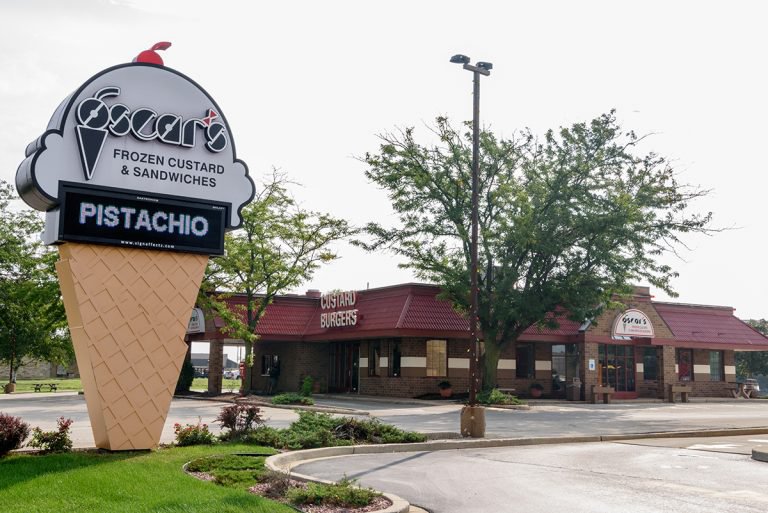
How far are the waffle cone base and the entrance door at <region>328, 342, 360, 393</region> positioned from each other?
2743 centimetres

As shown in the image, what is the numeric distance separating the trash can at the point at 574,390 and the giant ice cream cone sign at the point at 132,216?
96.7 ft

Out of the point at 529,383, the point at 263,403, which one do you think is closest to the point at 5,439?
the point at 263,403

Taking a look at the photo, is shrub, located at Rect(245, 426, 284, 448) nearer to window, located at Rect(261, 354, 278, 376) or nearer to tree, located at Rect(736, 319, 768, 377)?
window, located at Rect(261, 354, 278, 376)

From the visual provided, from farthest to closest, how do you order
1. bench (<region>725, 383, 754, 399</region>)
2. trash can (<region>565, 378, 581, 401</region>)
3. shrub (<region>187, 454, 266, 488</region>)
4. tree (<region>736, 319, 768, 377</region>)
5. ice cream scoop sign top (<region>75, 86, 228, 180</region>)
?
tree (<region>736, 319, 768, 377</region>), bench (<region>725, 383, 754, 399</region>), trash can (<region>565, 378, 581, 401</region>), ice cream scoop sign top (<region>75, 86, 228, 180</region>), shrub (<region>187, 454, 266, 488</region>)


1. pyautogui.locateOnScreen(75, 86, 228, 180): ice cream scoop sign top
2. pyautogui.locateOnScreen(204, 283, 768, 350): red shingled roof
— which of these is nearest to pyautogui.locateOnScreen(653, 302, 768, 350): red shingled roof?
pyautogui.locateOnScreen(204, 283, 768, 350): red shingled roof

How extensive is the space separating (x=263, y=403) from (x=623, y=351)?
21.7 metres

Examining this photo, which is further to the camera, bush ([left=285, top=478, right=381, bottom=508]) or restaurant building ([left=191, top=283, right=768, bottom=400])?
restaurant building ([left=191, top=283, right=768, bottom=400])

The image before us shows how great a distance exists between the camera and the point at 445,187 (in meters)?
35.6

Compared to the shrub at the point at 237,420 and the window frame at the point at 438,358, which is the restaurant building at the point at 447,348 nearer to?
the window frame at the point at 438,358

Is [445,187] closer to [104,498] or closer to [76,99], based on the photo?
[76,99]

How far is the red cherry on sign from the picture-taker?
14.9 meters

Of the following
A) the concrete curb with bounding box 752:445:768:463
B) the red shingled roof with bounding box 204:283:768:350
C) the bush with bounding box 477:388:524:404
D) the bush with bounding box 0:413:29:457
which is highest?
the red shingled roof with bounding box 204:283:768:350

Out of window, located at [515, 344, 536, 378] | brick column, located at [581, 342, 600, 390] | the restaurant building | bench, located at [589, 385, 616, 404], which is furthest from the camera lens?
window, located at [515, 344, 536, 378]

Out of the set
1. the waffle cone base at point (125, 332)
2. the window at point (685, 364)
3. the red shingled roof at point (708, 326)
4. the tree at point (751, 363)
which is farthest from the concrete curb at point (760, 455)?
the tree at point (751, 363)
